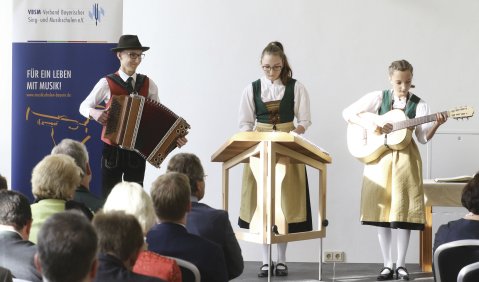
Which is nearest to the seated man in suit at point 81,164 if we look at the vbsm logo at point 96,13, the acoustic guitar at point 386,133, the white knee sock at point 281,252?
the vbsm logo at point 96,13

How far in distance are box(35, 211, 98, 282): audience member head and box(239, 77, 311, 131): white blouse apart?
3758mm

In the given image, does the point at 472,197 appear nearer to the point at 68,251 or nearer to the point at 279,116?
the point at 68,251

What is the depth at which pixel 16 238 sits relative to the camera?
9.46 feet

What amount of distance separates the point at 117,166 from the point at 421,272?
7.87ft

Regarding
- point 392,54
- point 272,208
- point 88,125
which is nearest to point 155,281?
point 272,208

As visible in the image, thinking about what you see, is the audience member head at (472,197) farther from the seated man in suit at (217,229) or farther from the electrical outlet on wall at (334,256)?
the electrical outlet on wall at (334,256)

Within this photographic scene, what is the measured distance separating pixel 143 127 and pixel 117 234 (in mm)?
2704

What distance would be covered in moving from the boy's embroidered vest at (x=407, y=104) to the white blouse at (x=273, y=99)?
0.51 metres

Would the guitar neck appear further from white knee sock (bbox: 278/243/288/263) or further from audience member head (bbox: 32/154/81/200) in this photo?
audience member head (bbox: 32/154/81/200)

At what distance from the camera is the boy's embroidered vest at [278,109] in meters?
5.72

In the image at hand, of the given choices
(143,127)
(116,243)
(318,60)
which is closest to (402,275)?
(318,60)

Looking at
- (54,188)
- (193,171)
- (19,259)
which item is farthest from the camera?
(193,171)

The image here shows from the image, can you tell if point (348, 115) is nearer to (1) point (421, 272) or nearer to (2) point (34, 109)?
(1) point (421, 272)

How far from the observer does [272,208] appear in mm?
5090
